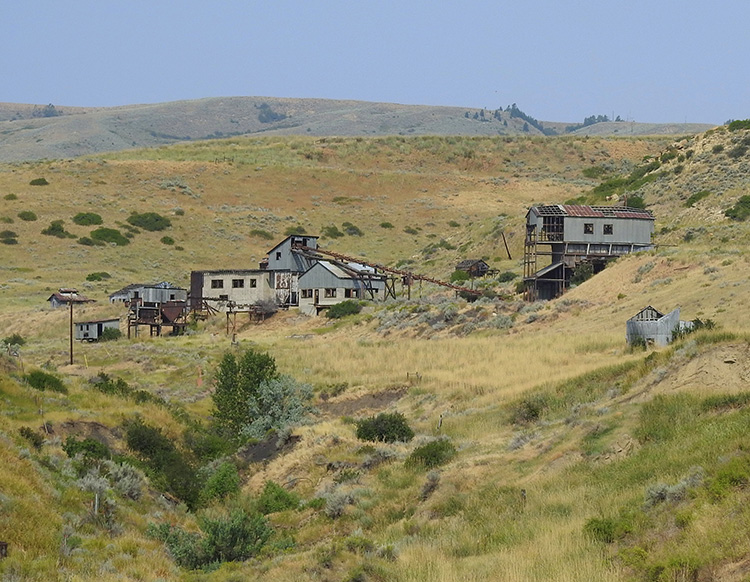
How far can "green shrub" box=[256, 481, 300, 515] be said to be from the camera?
25891mm

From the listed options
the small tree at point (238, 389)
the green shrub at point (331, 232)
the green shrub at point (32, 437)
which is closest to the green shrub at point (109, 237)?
the green shrub at point (331, 232)

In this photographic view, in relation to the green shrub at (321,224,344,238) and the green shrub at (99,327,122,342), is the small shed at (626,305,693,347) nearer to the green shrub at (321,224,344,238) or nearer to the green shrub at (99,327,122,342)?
the green shrub at (99,327,122,342)

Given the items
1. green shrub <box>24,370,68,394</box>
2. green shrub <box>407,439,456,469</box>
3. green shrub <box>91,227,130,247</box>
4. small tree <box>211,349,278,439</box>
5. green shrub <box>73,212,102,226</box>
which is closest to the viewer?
green shrub <box>407,439,456,469</box>

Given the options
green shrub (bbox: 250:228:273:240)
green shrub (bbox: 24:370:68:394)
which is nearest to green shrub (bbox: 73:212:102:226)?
green shrub (bbox: 250:228:273:240)

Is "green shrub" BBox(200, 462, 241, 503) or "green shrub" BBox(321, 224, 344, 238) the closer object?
"green shrub" BBox(200, 462, 241, 503)

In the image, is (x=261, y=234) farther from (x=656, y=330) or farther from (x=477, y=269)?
(x=656, y=330)

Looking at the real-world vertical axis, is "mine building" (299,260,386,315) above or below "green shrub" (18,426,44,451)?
below

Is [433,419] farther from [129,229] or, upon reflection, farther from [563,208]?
[129,229]

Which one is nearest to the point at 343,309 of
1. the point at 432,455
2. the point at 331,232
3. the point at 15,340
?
the point at 15,340

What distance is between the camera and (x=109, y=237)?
350 feet

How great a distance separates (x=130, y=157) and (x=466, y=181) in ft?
179

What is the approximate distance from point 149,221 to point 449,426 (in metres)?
86.7

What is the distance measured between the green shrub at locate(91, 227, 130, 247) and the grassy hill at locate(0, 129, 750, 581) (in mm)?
5870

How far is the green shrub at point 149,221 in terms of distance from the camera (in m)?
112
